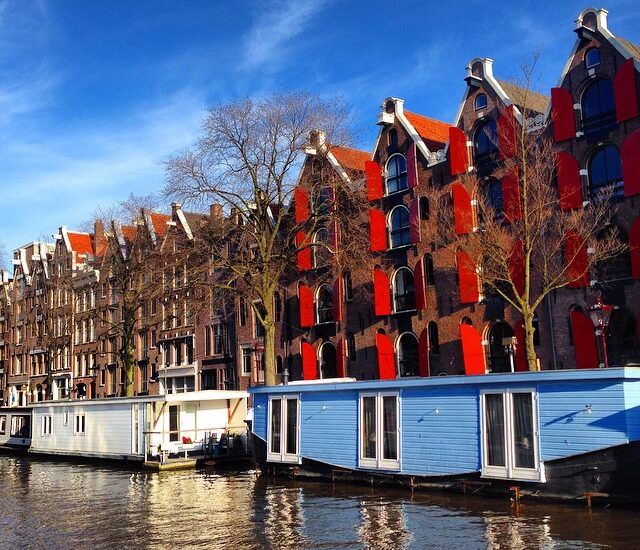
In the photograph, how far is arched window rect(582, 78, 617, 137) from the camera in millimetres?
31000

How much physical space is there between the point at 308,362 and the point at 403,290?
735 centimetres

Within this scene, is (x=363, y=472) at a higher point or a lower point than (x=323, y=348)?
lower

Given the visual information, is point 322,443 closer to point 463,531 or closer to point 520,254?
point 463,531

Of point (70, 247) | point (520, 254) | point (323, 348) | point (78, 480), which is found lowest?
point (78, 480)

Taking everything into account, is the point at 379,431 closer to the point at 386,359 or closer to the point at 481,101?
the point at 386,359

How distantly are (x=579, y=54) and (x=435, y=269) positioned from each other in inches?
445

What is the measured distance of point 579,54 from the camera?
3200cm

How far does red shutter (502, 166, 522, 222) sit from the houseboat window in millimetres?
12297

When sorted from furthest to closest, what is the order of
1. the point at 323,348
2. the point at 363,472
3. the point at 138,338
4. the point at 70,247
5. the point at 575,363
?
the point at 70,247 < the point at 138,338 < the point at 323,348 < the point at 575,363 < the point at 363,472

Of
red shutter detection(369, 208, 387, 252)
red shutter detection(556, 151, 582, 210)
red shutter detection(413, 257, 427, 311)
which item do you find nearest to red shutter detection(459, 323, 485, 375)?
red shutter detection(413, 257, 427, 311)

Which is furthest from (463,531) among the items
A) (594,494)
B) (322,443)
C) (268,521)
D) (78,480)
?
(78,480)

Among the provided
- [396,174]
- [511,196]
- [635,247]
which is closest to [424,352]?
[511,196]

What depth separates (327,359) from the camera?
4269 cm

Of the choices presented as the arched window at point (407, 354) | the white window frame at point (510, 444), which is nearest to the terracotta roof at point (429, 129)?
the arched window at point (407, 354)
